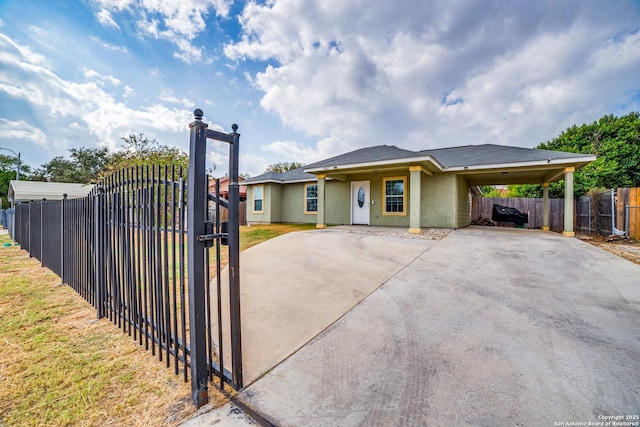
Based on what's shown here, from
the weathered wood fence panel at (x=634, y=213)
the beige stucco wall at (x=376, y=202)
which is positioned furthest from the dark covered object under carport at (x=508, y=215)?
the weathered wood fence panel at (x=634, y=213)

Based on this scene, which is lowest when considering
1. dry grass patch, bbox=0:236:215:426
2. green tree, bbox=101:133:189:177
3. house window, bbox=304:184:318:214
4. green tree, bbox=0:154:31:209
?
dry grass patch, bbox=0:236:215:426

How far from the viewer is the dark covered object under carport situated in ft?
49.3

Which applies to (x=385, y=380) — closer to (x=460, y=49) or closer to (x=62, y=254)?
(x=62, y=254)

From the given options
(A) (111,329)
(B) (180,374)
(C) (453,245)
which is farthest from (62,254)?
(C) (453,245)

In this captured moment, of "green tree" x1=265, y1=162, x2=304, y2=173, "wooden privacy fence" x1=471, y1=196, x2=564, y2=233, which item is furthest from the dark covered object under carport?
"green tree" x1=265, y1=162, x2=304, y2=173

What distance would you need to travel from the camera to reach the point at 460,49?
30.2 feet

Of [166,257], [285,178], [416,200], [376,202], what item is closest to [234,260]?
[166,257]

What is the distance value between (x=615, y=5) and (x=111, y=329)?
1514cm

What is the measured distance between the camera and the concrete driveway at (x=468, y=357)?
5.41ft

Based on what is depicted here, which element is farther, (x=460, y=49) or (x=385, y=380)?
(x=460, y=49)

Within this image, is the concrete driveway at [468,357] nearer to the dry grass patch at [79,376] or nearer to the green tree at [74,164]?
the dry grass patch at [79,376]

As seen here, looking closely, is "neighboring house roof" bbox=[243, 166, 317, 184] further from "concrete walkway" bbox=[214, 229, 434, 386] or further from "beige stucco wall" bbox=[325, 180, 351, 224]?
"concrete walkway" bbox=[214, 229, 434, 386]

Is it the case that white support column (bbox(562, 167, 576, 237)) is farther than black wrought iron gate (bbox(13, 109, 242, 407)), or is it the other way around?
white support column (bbox(562, 167, 576, 237))

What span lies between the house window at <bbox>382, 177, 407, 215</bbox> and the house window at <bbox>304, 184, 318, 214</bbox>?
3.75 m
